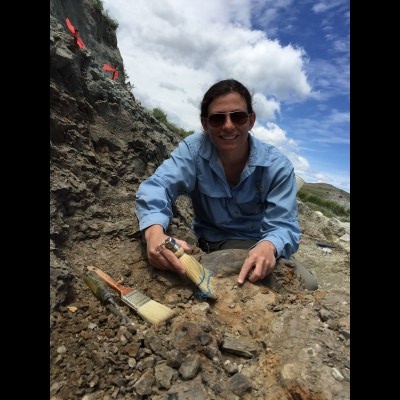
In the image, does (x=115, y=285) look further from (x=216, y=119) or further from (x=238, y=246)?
(x=216, y=119)

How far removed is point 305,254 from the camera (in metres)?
8.50

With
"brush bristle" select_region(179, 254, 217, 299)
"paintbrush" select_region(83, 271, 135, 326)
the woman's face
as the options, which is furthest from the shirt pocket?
"paintbrush" select_region(83, 271, 135, 326)

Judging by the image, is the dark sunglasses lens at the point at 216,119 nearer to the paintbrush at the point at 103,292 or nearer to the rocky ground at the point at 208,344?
the rocky ground at the point at 208,344

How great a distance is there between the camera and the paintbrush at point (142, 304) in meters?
2.40

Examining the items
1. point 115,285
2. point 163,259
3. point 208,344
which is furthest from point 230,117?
point 208,344

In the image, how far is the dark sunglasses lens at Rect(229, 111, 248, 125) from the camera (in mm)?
3475

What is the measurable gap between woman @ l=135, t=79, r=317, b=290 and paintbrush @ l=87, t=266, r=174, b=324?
59cm

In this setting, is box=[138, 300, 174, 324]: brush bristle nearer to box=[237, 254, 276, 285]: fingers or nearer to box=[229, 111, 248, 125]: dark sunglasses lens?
box=[237, 254, 276, 285]: fingers

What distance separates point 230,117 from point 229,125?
8 centimetres
